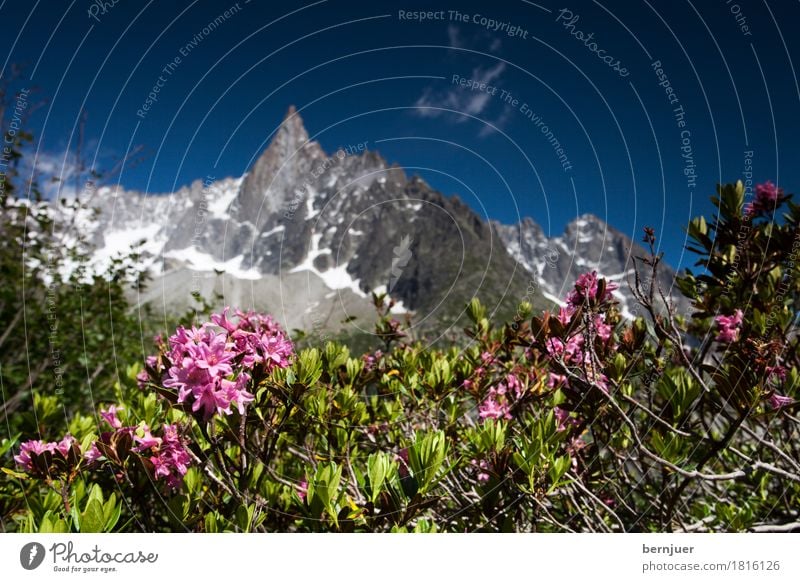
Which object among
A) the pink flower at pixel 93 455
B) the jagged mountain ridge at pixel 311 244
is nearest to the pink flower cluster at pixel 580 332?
the jagged mountain ridge at pixel 311 244

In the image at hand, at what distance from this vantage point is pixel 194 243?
3.03 m

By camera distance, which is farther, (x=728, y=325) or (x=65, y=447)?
(x=728, y=325)

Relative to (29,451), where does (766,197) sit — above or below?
above

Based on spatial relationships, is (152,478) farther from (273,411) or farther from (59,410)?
(59,410)

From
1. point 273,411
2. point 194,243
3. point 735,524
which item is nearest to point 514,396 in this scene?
point 735,524

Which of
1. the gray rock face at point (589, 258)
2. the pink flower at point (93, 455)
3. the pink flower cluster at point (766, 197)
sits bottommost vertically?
the pink flower at point (93, 455)

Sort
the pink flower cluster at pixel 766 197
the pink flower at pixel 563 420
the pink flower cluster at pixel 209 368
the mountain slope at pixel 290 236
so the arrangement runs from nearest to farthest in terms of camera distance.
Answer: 1. the pink flower cluster at pixel 209 368
2. the pink flower at pixel 563 420
3. the mountain slope at pixel 290 236
4. the pink flower cluster at pixel 766 197

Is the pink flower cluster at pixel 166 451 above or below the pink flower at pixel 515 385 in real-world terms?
below

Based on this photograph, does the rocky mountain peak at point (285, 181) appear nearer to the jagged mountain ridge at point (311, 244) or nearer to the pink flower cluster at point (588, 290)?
the jagged mountain ridge at point (311, 244)

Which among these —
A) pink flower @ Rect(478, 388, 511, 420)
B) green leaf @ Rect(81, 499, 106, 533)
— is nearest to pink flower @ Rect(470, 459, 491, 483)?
pink flower @ Rect(478, 388, 511, 420)

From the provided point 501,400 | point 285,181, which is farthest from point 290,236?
point 501,400

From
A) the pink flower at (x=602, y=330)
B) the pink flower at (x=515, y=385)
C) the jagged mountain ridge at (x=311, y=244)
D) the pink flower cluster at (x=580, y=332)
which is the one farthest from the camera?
the jagged mountain ridge at (x=311, y=244)

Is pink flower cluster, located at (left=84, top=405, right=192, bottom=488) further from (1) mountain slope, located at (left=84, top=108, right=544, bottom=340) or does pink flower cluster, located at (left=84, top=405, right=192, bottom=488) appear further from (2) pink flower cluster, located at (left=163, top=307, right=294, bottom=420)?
(1) mountain slope, located at (left=84, top=108, right=544, bottom=340)

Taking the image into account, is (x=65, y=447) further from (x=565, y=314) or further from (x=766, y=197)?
(x=766, y=197)
